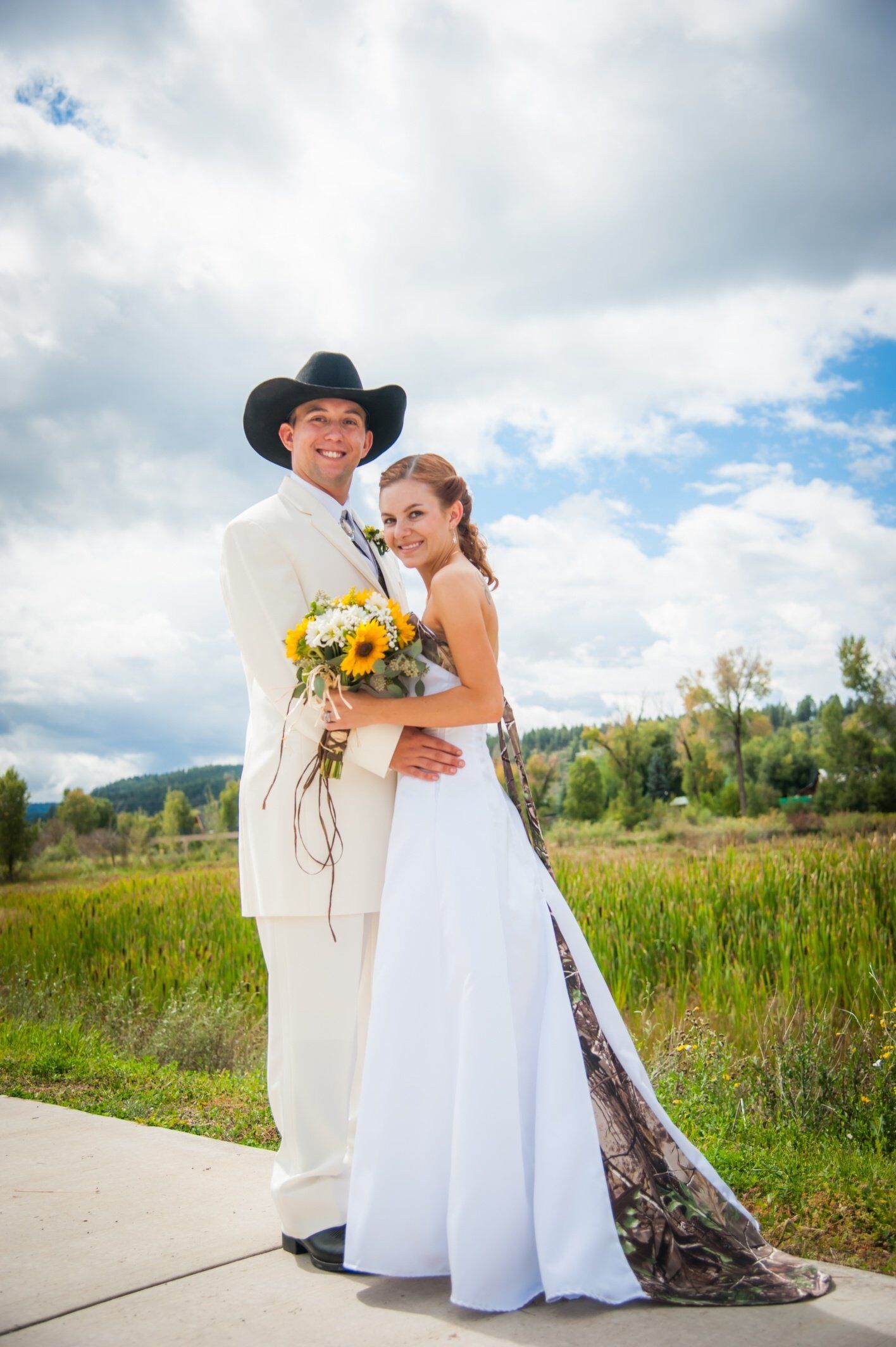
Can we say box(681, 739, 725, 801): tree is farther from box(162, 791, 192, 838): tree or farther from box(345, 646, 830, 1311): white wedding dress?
box(345, 646, 830, 1311): white wedding dress

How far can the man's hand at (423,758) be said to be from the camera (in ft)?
9.87

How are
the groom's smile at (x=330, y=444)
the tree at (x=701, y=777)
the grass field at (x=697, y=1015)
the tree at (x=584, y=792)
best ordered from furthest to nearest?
the tree at (x=701, y=777) → the tree at (x=584, y=792) → the grass field at (x=697, y=1015) → the groom's smile at (x=330, y=444)

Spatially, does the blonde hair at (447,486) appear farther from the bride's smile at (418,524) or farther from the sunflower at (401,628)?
the sunflower at (401,628)

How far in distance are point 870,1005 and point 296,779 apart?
369 cm

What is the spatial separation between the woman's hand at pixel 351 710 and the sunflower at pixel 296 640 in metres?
0.14

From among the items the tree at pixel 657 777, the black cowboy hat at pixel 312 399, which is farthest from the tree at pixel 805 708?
the black cowboy hat at pixel 312 399

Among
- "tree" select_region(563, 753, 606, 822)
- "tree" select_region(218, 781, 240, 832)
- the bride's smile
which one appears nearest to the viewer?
the bride's smile

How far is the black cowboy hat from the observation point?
3.57 metres

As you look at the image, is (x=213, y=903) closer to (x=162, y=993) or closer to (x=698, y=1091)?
(x=162, y=993)

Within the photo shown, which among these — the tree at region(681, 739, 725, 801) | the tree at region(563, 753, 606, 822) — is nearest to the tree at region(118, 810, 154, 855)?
the tree at region(563, 753, 606, 822)

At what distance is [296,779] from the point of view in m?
3.08

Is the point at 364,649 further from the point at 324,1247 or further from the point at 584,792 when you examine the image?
the point at 584,792

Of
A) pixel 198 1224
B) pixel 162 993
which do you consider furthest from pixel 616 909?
pixel 198 1224

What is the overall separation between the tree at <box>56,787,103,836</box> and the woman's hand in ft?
108
